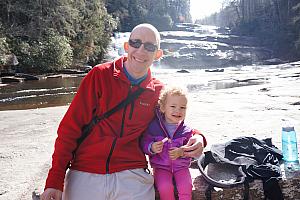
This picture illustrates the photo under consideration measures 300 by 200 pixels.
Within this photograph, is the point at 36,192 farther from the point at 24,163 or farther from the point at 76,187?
the point at 24,163

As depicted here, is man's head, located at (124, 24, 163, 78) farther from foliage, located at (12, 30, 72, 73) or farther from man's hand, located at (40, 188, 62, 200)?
foliage, located at (12, 30, 72, 73)

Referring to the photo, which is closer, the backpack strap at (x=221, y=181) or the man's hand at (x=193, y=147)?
the man's hand at (x=193, y=147)

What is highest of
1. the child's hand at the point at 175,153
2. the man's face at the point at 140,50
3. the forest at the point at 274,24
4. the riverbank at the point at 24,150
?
the forest at the point at 274,24

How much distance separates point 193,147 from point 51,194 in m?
0.86

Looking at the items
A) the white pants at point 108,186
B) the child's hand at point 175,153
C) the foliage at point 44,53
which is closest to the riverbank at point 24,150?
the white pants at point 108,186

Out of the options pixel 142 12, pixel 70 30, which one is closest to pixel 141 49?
pixel 70 30

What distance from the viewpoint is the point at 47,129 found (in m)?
5.65

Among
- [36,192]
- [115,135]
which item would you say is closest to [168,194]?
[115,135]

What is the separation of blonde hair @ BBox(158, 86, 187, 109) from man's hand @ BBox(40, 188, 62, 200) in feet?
2.64

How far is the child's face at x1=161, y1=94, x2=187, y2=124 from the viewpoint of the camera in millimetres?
2025

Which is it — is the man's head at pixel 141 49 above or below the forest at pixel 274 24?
below

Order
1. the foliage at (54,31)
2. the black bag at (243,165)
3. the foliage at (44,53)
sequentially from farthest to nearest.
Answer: the foliage at (54,31)
the foliage at (44,53)
the black bag at (243,165)

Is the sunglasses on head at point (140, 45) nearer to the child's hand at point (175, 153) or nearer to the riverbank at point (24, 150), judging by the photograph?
the child's hand at point (175, 153)

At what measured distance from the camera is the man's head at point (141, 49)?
80.2 inches
